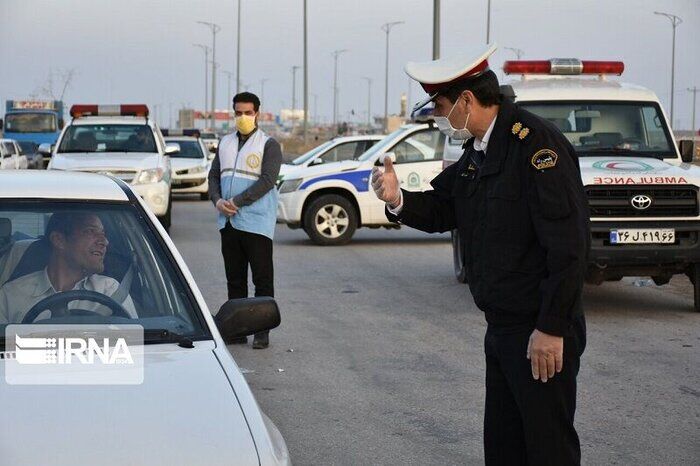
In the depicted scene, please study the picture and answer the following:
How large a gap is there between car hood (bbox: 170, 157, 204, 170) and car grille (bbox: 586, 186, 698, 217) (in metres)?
19.1

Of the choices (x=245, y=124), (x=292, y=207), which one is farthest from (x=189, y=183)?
(x=245, y=124)

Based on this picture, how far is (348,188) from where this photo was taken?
1747 cm

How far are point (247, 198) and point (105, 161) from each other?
31.5 feet

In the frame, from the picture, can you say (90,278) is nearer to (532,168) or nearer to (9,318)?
(9,318)

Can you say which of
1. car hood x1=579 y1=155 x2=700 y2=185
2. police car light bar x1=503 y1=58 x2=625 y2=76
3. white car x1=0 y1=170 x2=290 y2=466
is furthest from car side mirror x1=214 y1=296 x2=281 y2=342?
police car light bar x1=503 y1=58 x2=625 y2=76

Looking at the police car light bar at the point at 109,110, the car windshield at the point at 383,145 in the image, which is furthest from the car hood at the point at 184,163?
the car windshield at the point at 383,145

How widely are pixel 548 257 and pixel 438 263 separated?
11.4 metres

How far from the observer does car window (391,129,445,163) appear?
1725cm

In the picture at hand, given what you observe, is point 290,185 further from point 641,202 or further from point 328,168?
point 641,202

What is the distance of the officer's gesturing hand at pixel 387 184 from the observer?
4270mm

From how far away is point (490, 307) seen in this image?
402 centimetres

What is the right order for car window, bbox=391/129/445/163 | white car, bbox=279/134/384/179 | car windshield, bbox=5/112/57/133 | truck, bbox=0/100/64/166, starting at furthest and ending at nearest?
car windshield, bbox=5/112/57/133 < truck, bbox=0/100/64/166 < white car, bbox=279/134/384/179 < car window, bbox=391/129/445/163

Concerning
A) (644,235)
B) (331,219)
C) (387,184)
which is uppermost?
(387,184)

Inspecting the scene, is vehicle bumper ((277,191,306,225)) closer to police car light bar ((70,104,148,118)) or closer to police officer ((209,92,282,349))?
police car light bar ((70,104,148,118))
